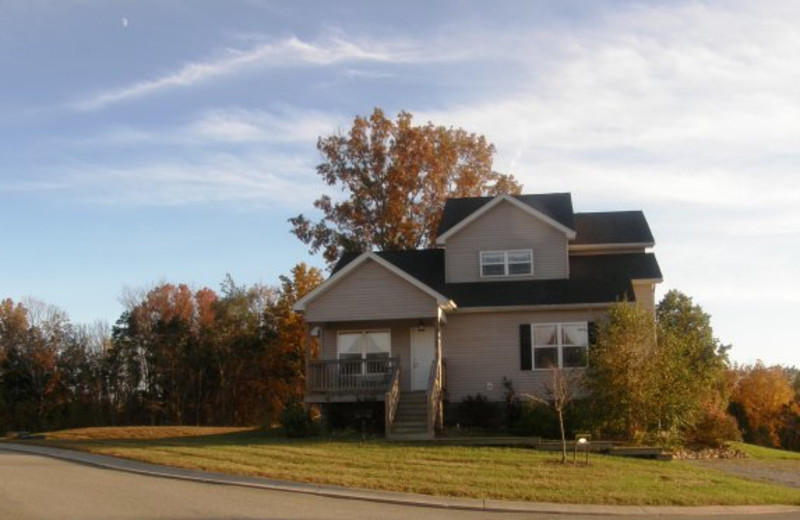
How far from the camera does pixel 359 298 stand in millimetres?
27562

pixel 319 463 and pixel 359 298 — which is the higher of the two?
pixel 359 298

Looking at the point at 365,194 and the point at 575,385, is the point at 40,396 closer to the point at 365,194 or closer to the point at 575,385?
the point at 365,194

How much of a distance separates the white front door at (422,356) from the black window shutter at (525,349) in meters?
2.82

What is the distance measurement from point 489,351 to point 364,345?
163 inches

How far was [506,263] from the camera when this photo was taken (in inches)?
1195

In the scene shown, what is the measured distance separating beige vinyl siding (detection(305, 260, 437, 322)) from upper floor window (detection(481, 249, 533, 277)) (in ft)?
13.5

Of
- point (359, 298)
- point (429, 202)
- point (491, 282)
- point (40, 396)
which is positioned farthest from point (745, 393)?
point (40, 396)

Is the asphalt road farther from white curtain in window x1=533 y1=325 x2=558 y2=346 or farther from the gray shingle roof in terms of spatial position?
the gray shingle roof

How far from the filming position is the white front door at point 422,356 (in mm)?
28689

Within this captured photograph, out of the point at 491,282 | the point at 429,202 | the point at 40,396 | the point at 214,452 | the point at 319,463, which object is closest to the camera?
the point at 319,463

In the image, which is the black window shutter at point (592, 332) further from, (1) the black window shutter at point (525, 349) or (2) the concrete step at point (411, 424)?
(2) the concrete step at point (411, 424)

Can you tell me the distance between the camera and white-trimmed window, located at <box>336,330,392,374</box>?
2895 centimetres

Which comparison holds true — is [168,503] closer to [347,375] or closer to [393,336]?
[347,375]

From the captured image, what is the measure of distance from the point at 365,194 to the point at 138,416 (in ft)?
60.8
